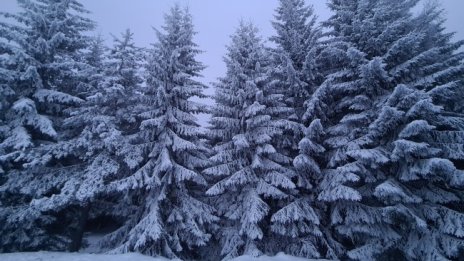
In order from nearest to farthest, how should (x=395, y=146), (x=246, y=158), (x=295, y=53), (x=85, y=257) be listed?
1. (x=85, y=257)
2. (x=395, y=146)
3. (x=246, y=158)
4. (x=295, y=53)

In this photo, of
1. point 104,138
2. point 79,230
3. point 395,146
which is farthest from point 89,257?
point 395,146

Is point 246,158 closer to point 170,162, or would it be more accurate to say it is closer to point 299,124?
point 299,124

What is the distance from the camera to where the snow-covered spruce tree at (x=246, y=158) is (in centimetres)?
1084

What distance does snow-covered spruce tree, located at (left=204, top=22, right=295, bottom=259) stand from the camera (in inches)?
427

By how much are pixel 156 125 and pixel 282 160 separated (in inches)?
250

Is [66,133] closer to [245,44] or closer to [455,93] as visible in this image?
[245,44]

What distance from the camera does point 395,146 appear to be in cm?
896

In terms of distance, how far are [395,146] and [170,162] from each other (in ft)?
29.3

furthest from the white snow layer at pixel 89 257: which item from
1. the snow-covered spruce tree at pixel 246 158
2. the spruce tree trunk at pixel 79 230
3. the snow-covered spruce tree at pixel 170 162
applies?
the spruce tree trunk at pixel 79 230

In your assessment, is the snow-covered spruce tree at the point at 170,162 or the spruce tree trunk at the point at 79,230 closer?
the snow-covered spruce tree at the point at 170,162

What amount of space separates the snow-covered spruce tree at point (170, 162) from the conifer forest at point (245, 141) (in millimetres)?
87

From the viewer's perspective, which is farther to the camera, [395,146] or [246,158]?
[246,158]

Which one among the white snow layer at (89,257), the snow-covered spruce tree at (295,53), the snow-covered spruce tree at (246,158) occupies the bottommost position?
the white snow layer at (89,257)

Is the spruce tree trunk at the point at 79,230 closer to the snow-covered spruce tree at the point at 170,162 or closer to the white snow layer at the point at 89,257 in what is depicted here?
the snow-covered spruce tree at the point at 170,162
